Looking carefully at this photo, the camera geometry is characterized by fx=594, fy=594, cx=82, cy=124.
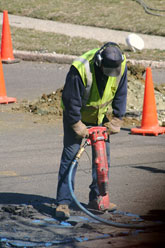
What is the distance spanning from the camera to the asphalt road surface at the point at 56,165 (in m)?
5.83

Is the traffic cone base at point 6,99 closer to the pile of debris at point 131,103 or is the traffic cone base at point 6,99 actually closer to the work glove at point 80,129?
the pile of debris at point 131,103

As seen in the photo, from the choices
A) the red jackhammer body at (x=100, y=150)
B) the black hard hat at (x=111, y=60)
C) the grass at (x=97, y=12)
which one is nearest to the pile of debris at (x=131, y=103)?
the red jackhammer body at (x=100, y=150)

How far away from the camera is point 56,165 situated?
270 inches

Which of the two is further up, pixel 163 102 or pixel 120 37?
pixel 120 37

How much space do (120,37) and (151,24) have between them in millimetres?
1581

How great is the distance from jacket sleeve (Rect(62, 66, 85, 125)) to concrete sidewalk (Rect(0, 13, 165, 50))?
34.0 ft

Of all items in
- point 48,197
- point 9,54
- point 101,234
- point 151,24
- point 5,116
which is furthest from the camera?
point 151,24

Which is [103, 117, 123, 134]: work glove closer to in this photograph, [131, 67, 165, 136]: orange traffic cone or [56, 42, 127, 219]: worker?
[56, 42, 127, 219]: worker

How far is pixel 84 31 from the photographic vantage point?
56.0 ft

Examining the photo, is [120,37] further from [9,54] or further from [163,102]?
[163,102]

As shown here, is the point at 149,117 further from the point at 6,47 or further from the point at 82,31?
the point at 82,31

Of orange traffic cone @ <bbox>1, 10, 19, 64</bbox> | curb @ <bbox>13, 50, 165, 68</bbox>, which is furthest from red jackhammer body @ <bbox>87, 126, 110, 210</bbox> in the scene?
orange traffic cone @ <bbox>1, 10, 19, 64</bbox>

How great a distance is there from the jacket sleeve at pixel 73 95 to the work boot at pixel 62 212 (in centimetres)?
79

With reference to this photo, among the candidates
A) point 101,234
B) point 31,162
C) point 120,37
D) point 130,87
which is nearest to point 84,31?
point 120,37
